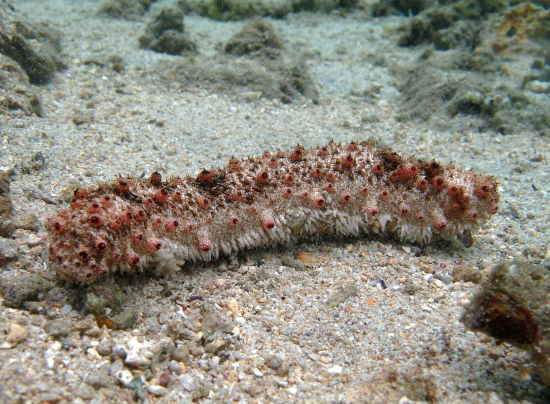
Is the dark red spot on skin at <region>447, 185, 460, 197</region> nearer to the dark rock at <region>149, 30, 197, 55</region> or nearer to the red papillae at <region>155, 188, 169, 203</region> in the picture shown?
the red papillae at <region>155, 188, 169, 203</region>

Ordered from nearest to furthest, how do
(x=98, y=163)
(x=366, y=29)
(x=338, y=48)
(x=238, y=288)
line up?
(x=238, y=288), (x=98, y=163), (x=338, y=48), (x=366, y=29)

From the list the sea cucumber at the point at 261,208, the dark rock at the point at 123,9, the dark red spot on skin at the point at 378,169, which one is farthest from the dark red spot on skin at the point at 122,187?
the dark rock at the point at 123,9

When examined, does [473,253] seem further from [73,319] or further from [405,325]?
[73,319]

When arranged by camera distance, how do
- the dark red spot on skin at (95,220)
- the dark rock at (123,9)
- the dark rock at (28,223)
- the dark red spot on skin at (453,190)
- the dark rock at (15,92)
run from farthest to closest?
the dark rock at (123,9) → the dark rock at (15,92) → the dark red spot on skin at (453,190) → the dark rock at (28,223) → the dark red spot on skin at (95,220)

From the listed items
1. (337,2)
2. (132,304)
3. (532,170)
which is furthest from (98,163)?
(337,2)

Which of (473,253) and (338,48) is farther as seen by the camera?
(338,48)

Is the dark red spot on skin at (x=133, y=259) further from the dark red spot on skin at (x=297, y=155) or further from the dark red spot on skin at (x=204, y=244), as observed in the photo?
the dark red spot on skin at (x=297, y=155)

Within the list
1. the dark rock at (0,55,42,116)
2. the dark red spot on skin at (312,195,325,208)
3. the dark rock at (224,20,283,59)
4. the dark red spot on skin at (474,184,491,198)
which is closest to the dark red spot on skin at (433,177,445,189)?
the dark red spot on skin at (474,184,491,198)

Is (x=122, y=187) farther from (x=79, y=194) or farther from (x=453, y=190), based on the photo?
(x=453, y=190)
